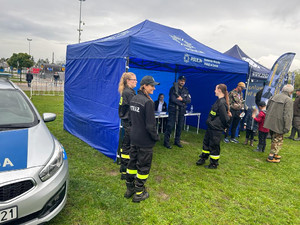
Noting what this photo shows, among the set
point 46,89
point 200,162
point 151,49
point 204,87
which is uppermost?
point 151,49

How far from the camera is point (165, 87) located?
8547mm

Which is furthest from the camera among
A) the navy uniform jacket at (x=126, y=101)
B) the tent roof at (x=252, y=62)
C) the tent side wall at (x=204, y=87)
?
the tent side wall at (x=204, y=87)

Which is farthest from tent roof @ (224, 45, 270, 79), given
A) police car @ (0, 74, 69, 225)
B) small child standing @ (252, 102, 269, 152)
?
police car @ (0, 74, 69, 225)

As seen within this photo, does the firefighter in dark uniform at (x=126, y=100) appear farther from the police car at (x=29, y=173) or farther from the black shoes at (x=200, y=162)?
the black shoes at (x=200, y=162)

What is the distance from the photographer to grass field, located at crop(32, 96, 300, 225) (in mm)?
2922

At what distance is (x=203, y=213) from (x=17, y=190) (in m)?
2.46

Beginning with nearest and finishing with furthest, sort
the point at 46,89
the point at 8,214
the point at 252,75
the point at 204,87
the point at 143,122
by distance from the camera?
1. the point at 8,214
2. the point at 143,122
3. the point at 252,75
4. the point at 204,87
5. the point at 46,89

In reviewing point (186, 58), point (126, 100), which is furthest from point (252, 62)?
point (126, 100)

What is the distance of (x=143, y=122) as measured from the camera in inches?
116

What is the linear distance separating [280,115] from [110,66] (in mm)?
4244

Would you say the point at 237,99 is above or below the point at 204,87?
below

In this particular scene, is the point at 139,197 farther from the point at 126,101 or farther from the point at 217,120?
the point at 217,120

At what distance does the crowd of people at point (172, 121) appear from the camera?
2.96 meters

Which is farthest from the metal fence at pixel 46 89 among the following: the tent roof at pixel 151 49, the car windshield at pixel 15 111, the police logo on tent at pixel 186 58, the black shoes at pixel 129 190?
the black shoes at pixel 129 190
